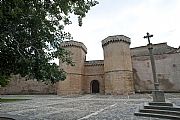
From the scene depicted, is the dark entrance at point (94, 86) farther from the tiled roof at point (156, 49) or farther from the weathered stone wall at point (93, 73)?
the tiled roof at point (156, 49)

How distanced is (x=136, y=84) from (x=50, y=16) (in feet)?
81.9

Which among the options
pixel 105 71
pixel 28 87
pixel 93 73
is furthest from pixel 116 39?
pixel 28 87

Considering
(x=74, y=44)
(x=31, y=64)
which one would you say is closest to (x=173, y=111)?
(x=31, y=64)

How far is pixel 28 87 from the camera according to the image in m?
34.1

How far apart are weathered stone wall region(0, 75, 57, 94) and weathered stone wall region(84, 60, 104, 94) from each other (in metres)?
5.64

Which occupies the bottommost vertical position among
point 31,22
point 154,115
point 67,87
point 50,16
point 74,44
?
point 154,115

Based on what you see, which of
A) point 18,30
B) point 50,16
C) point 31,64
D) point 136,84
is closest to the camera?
point 31,64

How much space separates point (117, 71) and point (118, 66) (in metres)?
0.75

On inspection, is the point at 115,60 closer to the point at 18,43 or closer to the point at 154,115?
the point at 154,115

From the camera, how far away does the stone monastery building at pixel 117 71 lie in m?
27.9

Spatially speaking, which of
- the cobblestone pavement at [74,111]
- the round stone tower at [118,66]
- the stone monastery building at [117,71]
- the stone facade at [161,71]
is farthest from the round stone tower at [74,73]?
the cobblestone pavement at [74,111]

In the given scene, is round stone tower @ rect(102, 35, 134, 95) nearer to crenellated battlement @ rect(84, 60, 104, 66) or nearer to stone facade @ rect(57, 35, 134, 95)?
stone facade @ rect(57, 35, 134, 95)

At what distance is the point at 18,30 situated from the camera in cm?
711

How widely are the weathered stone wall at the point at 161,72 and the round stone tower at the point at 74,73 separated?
882 centimetres
